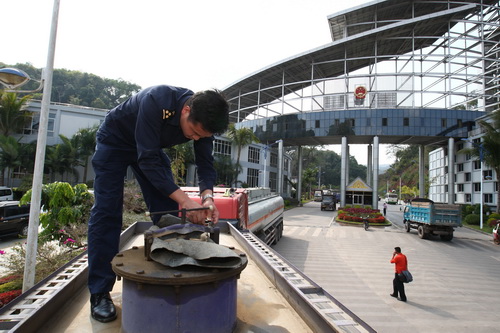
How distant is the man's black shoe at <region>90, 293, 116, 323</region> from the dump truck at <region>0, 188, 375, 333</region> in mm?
35

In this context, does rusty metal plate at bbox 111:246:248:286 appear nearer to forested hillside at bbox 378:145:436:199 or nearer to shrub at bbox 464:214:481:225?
shrub at bbox 464:214:481:225

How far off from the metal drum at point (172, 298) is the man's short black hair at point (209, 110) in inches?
36.9

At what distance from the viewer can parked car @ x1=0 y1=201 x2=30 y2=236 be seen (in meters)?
11.4

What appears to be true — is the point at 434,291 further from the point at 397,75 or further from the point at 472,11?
Answer: the point at 472,11

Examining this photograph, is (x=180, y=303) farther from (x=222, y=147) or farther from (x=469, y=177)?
(x=469, y=177)

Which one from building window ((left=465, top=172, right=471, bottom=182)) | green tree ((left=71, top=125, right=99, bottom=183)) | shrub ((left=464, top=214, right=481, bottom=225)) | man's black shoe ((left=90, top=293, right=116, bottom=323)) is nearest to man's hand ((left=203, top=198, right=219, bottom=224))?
man's black shoe ((left=90, top=293, right=116, bottom=323))

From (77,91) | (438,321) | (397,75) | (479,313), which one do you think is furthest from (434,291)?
(77,91)

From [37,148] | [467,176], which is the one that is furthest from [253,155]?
[37,148]

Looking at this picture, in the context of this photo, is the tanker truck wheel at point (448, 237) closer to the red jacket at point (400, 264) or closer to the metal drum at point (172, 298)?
the red jacket at point (400, 264)

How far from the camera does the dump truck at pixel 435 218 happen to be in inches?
640

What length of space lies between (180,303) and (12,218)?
44.9ft

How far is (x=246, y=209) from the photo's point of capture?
9.33m

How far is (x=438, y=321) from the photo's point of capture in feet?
21.6

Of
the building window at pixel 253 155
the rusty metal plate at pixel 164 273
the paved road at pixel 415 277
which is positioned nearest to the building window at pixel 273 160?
the building window at pixel 253 155
